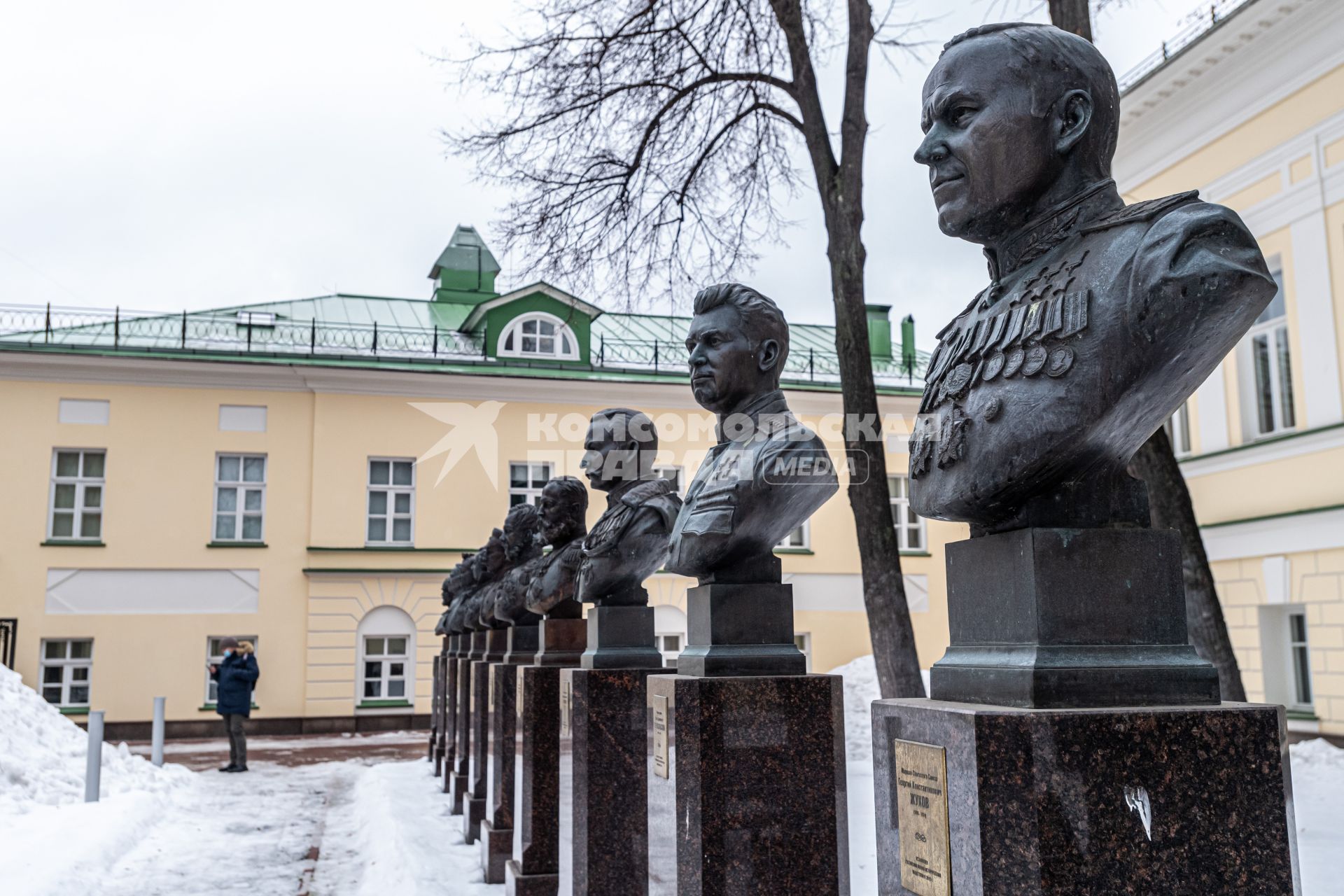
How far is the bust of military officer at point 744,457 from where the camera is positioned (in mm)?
3785

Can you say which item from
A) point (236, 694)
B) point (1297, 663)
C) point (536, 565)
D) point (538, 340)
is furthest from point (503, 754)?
point (538, 340)

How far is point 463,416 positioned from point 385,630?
396 cm

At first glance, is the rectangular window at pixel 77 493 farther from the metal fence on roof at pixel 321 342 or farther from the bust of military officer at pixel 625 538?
the bust of military officer at pixel 625 538

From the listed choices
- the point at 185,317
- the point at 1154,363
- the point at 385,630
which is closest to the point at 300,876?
the point at 1154,363

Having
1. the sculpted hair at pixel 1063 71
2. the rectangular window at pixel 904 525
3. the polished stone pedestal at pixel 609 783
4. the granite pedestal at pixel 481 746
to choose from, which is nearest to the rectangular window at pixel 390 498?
the rectangular window at pixel 904 525

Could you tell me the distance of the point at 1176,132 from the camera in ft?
44.4

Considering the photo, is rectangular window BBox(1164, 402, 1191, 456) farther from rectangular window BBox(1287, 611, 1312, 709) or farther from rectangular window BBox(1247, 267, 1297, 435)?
rectangular window BBox(1287, 611, 1312, 709)

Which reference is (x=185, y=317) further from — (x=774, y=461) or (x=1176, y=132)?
(x=774, y=461)

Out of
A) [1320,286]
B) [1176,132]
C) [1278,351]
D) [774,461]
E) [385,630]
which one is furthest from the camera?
[385,630]

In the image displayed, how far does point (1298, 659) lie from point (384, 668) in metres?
13.8

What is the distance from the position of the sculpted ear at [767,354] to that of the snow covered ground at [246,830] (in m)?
2.90

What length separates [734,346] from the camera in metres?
4.11

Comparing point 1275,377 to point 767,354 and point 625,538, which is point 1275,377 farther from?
point 767,354

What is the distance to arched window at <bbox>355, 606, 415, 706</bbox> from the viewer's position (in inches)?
760
